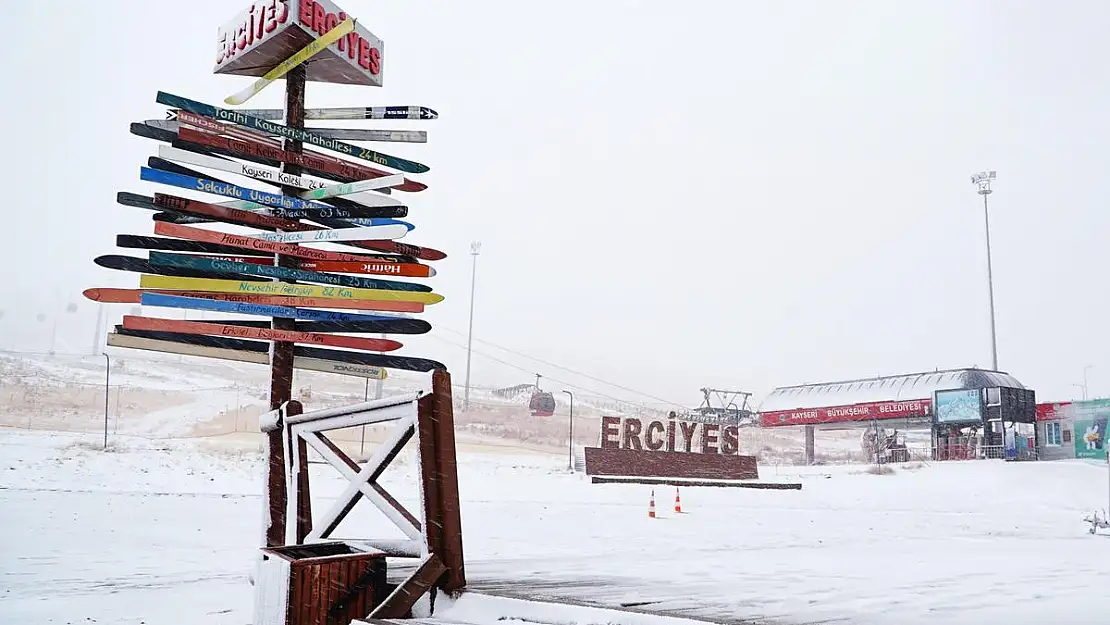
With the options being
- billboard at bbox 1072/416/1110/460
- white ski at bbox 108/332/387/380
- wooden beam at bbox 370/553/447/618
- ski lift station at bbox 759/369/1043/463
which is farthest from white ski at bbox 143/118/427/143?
billboard at bbox 1072/416/1110/460

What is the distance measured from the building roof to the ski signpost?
39.8m

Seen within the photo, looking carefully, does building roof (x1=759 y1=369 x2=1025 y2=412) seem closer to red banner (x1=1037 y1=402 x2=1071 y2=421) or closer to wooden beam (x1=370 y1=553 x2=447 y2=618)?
red banner (x1=1037 y1=402 x2=1071 y2=421)

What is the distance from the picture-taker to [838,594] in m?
8.30

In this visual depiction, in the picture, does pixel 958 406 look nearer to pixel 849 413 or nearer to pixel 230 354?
pixel 849 413

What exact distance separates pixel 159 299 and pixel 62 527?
9.54m

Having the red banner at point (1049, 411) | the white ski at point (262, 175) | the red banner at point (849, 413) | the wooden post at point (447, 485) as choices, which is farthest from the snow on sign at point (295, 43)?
the red banner at point (1049, 411)

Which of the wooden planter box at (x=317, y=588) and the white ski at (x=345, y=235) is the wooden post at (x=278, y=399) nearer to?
the white ski at (x=345, y=235)

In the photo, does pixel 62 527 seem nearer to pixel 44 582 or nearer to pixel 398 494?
pixel 44 582

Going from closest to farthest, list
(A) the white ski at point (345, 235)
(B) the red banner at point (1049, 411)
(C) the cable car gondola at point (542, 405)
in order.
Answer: (A) the white ski at point (345, 235)
(B) the red banner at point (1049, 411)
(C) the cable car gondola at point (542, 405)

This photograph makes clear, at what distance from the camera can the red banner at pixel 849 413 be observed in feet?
143

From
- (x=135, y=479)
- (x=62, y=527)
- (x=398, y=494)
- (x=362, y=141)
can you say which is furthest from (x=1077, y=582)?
(x=135, y=479)

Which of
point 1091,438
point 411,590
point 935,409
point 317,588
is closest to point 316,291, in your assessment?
point 317,588

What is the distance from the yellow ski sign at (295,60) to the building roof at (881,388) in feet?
132

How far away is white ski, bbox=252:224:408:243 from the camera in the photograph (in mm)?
6539
